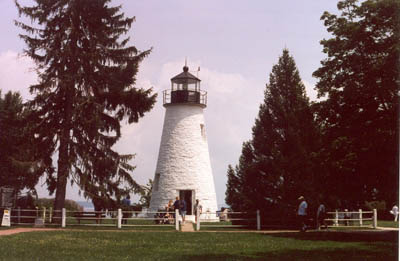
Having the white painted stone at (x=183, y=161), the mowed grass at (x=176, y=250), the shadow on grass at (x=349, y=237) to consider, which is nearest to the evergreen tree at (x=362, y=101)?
the shadow on grass at (x=349, y=237)

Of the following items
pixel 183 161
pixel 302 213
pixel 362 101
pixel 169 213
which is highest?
pixel 362 101

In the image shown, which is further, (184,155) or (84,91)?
(184,155)

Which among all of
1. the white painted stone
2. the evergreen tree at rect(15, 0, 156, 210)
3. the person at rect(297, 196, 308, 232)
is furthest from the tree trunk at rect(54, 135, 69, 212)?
the person at rect(297, 196, 308, 232)

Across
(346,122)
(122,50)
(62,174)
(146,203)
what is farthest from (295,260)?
(146,203)

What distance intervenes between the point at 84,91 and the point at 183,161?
1026 centimetres

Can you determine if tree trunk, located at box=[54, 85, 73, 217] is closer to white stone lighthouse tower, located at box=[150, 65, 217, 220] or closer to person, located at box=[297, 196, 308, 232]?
white stone lighthouse tower, located at box=[150, 65, 217, 220]

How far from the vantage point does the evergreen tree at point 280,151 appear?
28.1 m

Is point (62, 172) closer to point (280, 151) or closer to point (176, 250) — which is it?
point (280, 151)

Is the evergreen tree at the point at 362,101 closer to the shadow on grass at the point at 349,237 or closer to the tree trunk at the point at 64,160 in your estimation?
the shadow on grass at the point at 349,237

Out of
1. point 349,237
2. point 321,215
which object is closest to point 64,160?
point 321,215

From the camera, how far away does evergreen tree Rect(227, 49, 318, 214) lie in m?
28.1

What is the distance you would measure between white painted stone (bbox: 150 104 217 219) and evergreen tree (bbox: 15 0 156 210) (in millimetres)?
6384

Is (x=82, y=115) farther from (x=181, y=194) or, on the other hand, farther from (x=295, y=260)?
(x=295, y=260)

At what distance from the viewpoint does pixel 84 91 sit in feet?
95.1
